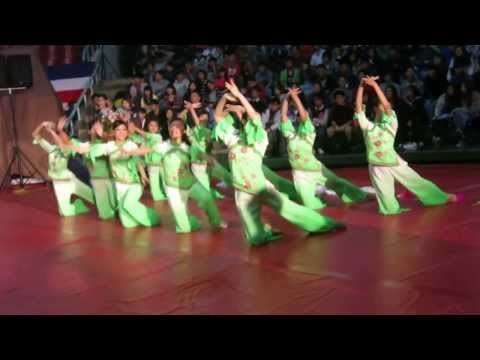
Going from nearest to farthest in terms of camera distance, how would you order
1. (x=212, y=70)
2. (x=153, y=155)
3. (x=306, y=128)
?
1. (x=306, y=128)
2. (x=153, y=155)
3. (x=212, y=70)

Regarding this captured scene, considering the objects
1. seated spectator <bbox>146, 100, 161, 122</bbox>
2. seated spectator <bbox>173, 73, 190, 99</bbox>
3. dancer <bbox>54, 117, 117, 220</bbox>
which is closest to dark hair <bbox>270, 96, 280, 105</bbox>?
seated spectator <bbox>173, 73, 190, 99</bbox>

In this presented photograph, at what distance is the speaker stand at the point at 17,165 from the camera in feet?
37.1

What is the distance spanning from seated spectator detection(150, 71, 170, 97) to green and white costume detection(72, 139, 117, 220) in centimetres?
420

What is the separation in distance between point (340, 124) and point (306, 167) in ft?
12.9

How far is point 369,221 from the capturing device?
269 inches

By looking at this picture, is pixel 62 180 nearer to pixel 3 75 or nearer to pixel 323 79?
pixel 3 75

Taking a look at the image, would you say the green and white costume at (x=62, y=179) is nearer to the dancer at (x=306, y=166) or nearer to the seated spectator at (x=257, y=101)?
the dancer at (x=306, y=166)

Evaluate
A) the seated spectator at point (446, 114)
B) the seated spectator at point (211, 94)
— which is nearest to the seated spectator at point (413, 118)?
the seated spectator at point (446, 114)

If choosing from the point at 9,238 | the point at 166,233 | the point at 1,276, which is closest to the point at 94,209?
the point at 9,238

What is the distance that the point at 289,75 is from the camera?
1217cm

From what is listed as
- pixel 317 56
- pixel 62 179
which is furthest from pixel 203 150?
pixel 317 56

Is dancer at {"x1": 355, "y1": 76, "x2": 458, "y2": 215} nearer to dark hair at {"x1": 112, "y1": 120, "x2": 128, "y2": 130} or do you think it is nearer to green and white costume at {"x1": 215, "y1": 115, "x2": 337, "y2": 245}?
green and white costume at {"x1": 215, "y1": 115, "x2": 337, "y2": 245}

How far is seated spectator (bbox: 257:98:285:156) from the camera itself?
11344 millimetres
